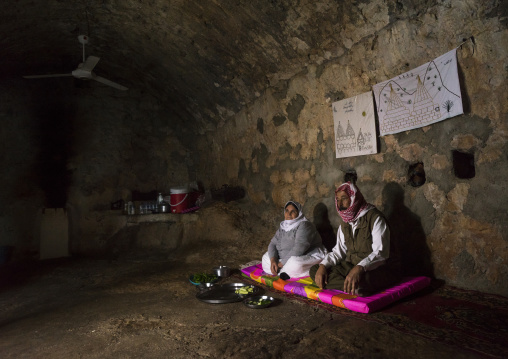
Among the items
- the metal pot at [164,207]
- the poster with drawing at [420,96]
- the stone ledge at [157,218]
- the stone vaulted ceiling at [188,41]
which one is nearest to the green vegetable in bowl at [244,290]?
the poster with drawing at [420,96]

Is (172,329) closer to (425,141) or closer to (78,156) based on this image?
(425,141)

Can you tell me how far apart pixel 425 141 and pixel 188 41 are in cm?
356

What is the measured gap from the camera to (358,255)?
10.6ft

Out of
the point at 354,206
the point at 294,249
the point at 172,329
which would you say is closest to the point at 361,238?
the point at 354,206

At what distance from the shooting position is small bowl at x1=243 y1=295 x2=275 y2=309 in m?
2.97

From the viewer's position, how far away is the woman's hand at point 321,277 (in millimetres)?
3143

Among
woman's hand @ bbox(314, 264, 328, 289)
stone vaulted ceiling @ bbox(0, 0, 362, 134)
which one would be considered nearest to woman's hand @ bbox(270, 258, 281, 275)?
woman's hand @ bbox(314, 264, 328, 289)

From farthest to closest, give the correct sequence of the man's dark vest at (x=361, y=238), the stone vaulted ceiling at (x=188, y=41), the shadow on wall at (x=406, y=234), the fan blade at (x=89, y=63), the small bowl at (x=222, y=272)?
the fan blade at (x=89, y=63)
the small bowl at (x=222, y=272)
the stone vaulted ceiling at (x=188, y=41)
the shadow on wall at (x=406, y=234)
the man's dark vest at (x=361, y=238)

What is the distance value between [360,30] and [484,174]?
1.81m

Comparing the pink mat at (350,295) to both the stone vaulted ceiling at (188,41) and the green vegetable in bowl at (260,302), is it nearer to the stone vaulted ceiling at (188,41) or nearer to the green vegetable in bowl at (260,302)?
the green vegetable in bowl at (260,302)

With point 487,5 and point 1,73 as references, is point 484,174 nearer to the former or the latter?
point 487,5

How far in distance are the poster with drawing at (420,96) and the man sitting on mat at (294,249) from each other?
4.21ft

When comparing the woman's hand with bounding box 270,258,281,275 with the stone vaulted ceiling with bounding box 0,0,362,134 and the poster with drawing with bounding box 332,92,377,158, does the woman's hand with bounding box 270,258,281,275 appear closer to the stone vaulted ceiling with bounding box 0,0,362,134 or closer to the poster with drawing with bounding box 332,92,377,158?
the poster with drawing with bounding box 332,92,377,158

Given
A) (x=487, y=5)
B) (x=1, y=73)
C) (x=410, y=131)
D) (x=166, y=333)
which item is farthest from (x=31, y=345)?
(x=1, y=73)
